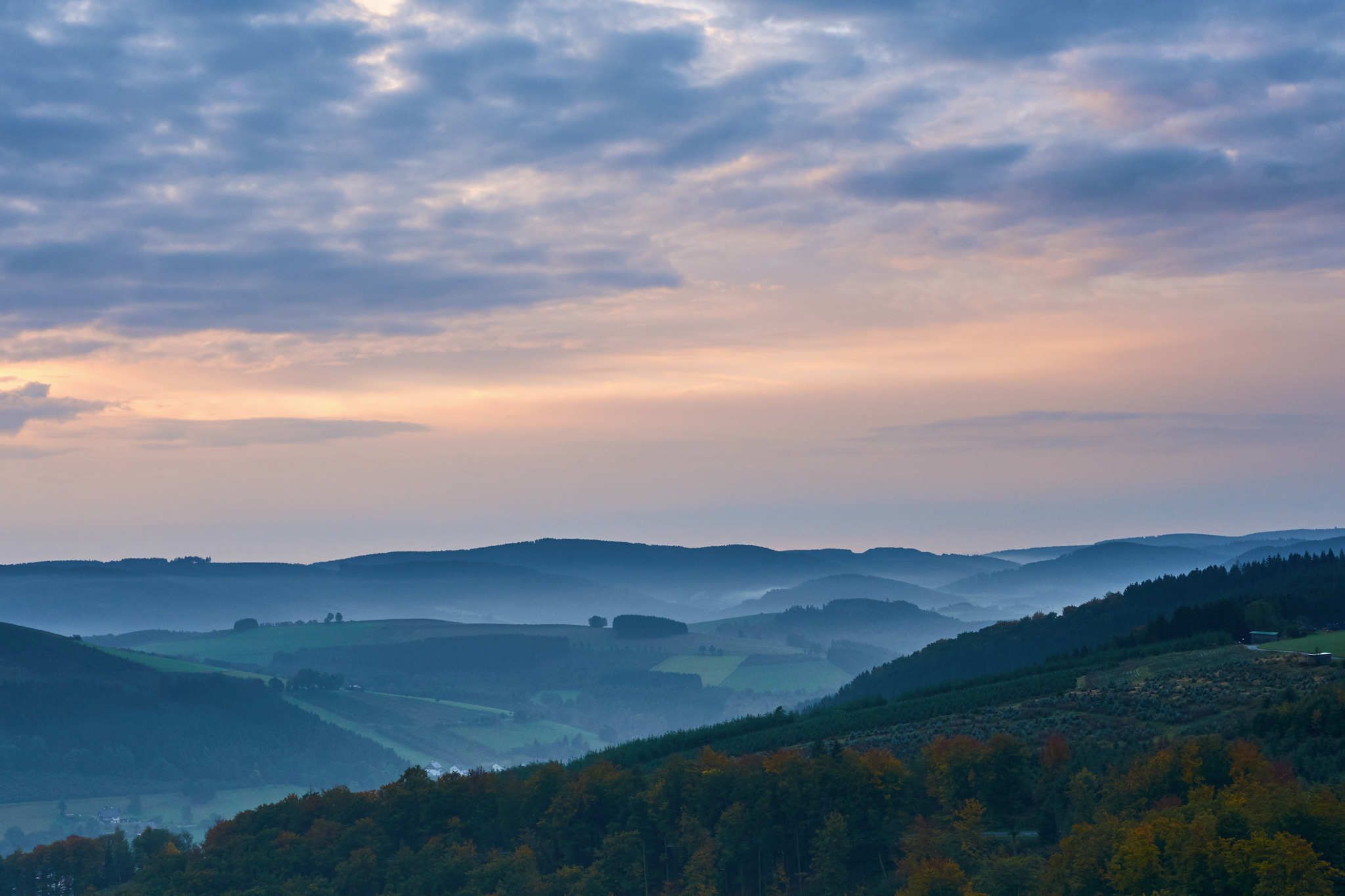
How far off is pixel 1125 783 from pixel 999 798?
58.2ft

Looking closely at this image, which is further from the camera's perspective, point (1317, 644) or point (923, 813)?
point (1317, 644)

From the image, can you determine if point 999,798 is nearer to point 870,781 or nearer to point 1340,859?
point 870,781

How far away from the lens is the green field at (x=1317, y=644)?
164 meters

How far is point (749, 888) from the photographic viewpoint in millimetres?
130000

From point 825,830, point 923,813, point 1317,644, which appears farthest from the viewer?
point 1317,644

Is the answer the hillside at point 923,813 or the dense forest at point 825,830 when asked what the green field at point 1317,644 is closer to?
the hillside at point 923,813

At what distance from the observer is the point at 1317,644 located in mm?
172625

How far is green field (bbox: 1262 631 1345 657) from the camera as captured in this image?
16450cm

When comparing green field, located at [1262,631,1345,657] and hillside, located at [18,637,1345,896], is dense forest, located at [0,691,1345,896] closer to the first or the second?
hillside, located at [18,637,1345,896]

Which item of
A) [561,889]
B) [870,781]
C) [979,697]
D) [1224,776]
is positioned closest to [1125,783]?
[1224,776]

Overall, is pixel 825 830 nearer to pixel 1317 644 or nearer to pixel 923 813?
pixel 923 813

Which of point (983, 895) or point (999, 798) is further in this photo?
point (999, 798)

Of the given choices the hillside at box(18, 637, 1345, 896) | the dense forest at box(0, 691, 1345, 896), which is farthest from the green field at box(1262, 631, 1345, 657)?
the dense forest at box(0, 691, 1345, 896)

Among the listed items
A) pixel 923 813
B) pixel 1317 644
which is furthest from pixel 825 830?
pixel 1317 644
